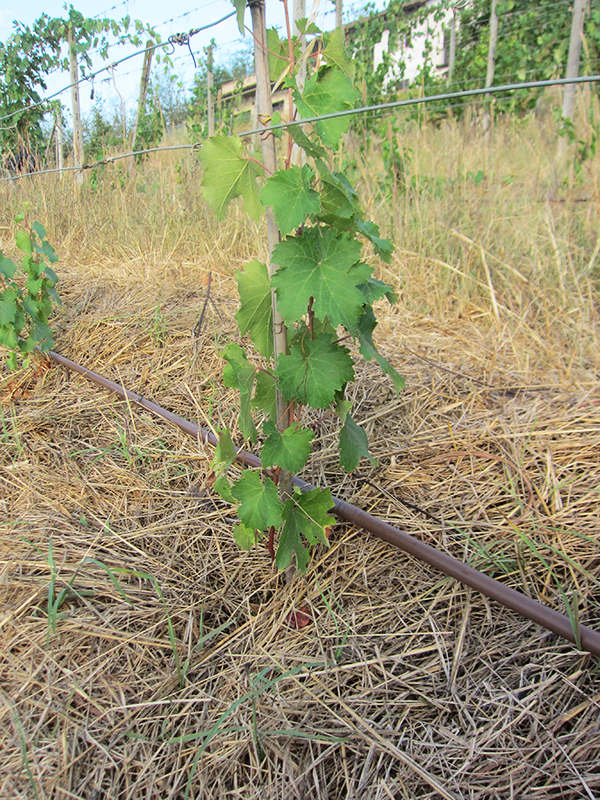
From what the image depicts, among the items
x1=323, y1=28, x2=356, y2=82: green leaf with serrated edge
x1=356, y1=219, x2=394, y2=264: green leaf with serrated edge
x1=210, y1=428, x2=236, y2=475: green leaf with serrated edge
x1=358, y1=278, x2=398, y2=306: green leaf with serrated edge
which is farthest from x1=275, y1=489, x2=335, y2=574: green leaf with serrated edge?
x1=323, y1=28, x2=356, y2=82: green leaf with serrated edge

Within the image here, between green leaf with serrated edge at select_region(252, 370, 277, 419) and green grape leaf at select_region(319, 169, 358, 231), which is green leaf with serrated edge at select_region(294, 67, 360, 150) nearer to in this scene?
green grape leaf at select_region(319, 169, 358, 231)

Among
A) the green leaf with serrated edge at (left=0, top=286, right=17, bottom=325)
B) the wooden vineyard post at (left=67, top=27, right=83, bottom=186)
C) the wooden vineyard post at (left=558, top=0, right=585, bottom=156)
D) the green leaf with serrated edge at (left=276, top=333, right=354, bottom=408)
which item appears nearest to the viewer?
the green leaf with serrated edge at (left=276, top=333, right=354, bottom=408)

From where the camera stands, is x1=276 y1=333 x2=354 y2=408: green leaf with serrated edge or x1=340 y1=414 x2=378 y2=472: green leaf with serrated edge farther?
x1=340 y1=414 x2=378 y2=472: green leaf with serrated edge

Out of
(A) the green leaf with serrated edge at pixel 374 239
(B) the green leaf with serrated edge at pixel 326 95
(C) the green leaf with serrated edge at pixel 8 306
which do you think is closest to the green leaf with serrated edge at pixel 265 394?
(A) the green leaf with serrated edge at pixel 374 239

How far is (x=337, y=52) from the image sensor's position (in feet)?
3.13

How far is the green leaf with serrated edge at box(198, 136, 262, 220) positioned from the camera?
3.15ft

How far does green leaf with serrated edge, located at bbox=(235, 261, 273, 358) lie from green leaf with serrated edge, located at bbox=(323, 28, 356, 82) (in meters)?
0.39

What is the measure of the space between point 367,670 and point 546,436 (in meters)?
1.00

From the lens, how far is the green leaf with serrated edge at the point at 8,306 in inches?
82.8

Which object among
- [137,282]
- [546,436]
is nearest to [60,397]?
[137,282]

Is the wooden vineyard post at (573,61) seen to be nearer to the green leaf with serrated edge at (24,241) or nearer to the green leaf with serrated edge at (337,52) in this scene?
the green leaf with serrated edge at (337,52)

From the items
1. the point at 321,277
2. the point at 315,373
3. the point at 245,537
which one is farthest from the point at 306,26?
the point at 245,537

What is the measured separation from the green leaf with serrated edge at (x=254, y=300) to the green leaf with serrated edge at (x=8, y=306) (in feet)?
4.81

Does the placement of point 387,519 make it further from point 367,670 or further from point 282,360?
point 282,360
